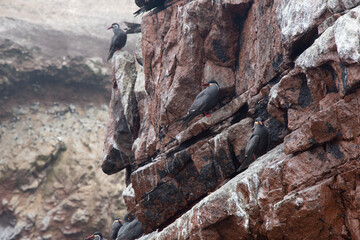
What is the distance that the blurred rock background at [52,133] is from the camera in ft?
74.0

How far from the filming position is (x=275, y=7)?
8086mm

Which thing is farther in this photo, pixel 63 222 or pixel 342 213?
pixel 63 222

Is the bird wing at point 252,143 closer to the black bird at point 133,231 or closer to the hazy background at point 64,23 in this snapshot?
the black bird at point 133,231

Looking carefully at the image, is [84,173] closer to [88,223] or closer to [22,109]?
[88,223]

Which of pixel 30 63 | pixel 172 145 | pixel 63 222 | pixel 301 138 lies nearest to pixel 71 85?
pixel 30 63

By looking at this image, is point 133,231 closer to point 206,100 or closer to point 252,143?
point 206,100

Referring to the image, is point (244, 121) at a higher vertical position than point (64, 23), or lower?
lower

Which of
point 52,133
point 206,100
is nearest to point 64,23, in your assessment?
point 52,133

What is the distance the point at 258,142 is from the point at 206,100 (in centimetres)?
175

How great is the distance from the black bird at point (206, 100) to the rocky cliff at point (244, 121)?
0.24m

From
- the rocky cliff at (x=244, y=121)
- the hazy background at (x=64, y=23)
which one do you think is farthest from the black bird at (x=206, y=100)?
the hazy background at (x=64, y=23)

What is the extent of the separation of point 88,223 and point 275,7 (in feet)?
59.3

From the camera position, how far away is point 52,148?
24031 millimetres

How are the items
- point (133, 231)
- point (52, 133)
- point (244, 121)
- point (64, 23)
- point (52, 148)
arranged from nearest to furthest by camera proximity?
point (244, 121) → point (133, 231) → point (52, 148) → point (52, 133) → point (64, 23)
